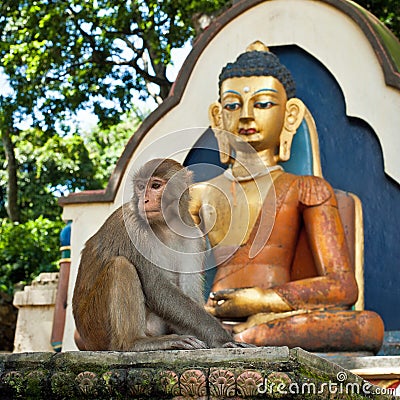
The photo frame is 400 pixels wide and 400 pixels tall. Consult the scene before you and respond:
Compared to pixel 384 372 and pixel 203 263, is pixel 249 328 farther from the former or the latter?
pixel 203 263

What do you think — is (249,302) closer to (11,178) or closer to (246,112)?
(246,112)

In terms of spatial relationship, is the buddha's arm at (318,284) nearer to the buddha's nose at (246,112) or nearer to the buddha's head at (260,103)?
the buddha's head at (260,103)

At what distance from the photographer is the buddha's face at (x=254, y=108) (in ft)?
24.3

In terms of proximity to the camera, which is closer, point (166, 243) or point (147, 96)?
point (166, 243)

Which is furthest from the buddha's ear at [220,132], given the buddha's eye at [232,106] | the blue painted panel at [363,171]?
the blue painted panel at [363,171]

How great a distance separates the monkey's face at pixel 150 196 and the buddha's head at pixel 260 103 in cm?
322

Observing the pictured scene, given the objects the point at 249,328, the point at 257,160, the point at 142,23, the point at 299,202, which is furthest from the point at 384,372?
the point at 142,23

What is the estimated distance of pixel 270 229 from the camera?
271 inches

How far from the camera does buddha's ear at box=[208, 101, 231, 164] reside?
25.5 ft

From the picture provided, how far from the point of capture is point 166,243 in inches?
→ 169

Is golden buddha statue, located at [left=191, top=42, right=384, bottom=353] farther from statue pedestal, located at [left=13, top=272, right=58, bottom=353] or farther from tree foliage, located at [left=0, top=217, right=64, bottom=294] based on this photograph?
tree foliage, located at [left=0, top=217, right=64, bottom=294]

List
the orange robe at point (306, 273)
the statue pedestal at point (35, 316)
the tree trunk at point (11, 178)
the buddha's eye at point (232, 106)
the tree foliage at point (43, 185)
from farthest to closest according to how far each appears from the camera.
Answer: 1. the tree trunk at point (11, 178)
2. the tree foliage at point (43, 185)
3. the statue pedestal at point (35, 316)
4. the buddha's eye at point (232, 106)
5. the orange robe at point (306, 273)

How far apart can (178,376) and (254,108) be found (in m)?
4.62

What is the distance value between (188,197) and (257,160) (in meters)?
3.17
